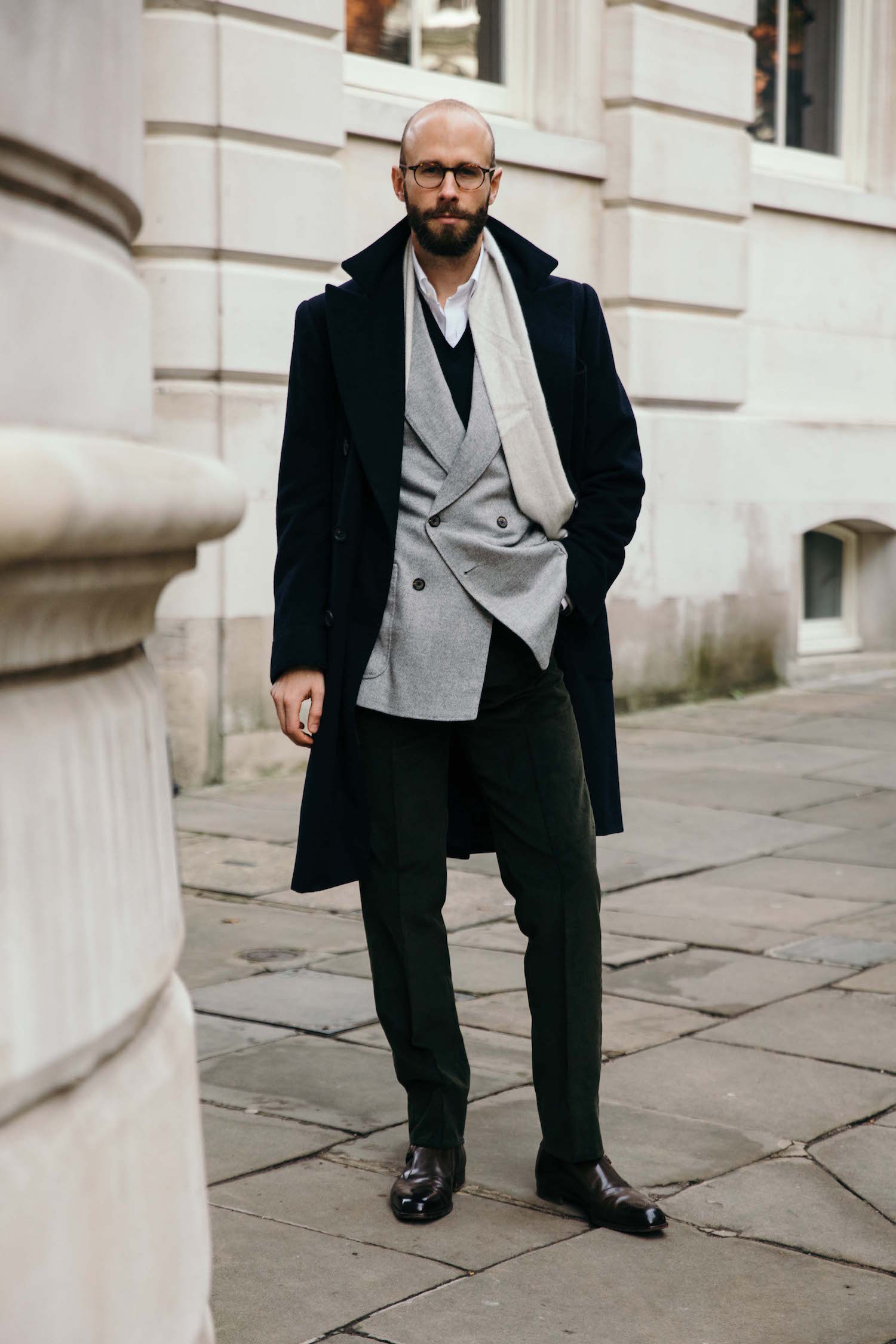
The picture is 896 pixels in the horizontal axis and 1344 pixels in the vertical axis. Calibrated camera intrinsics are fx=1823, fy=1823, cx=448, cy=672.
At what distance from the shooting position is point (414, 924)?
308cm

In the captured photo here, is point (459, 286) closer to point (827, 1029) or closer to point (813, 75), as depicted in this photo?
point (827, 1029)

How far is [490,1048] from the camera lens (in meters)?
3.96

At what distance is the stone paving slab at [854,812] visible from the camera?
6734 mm

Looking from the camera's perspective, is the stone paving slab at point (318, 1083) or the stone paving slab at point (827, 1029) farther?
the stone paving slab at point (827, 1029)

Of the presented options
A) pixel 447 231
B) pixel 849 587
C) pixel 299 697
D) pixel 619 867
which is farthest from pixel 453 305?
pixel 849 587

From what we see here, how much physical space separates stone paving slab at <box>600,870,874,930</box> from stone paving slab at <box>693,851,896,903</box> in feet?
0.22

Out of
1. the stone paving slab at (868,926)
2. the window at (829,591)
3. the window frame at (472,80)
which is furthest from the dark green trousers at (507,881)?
the window at (829,591)

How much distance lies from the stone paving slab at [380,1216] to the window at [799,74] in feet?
28.4

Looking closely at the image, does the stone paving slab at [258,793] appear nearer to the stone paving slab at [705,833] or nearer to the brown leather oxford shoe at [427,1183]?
the stone paving slab at [705,833]

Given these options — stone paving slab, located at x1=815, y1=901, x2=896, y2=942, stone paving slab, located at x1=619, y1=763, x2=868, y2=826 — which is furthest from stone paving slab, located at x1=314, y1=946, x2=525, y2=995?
stone paving slab, located at x1=619, y1=763, x2=868, y2=826

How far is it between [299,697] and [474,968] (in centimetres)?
178

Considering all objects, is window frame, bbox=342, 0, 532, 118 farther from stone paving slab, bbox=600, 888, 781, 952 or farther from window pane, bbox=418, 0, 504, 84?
stone paving slab, bbox=600, 888, 781, 952

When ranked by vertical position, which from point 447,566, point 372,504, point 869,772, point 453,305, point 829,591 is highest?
point 453,305

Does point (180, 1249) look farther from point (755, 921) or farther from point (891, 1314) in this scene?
point (755, 921)
